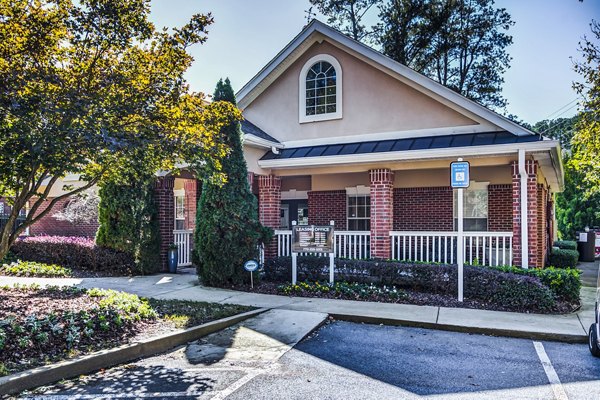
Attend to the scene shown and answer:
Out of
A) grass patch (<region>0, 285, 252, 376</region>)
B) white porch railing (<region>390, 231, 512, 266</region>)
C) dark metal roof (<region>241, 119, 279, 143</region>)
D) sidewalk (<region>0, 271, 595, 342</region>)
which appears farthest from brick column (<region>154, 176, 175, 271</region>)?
white porch railing (<region>390, 231, 512, 266</region>)

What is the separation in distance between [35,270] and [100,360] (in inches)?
331

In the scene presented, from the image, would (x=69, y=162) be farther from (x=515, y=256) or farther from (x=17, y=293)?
(x=515, y=256)

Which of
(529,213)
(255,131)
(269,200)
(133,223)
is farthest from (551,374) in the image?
(133,223)

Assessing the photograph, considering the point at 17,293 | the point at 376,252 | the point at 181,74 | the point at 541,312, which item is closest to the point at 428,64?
the point at 376,252

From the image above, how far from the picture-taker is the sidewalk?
691cm

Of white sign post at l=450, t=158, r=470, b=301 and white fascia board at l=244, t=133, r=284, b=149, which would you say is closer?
white sign post at l=450, t=158, r=470, b=301

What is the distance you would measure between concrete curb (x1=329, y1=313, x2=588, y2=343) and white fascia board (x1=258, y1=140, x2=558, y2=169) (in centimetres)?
430

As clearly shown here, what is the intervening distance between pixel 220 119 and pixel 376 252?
548 centimetres

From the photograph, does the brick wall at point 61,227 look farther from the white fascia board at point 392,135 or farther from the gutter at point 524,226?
the gutter at point 524,226

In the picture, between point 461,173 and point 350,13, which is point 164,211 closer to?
point 461,173

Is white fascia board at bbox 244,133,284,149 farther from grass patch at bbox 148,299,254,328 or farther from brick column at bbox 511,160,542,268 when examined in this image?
brick column at bbox 511,160,542,268

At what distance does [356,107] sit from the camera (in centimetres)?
1228

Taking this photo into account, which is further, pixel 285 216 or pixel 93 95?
pixel 285 216

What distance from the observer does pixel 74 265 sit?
1287 cm
